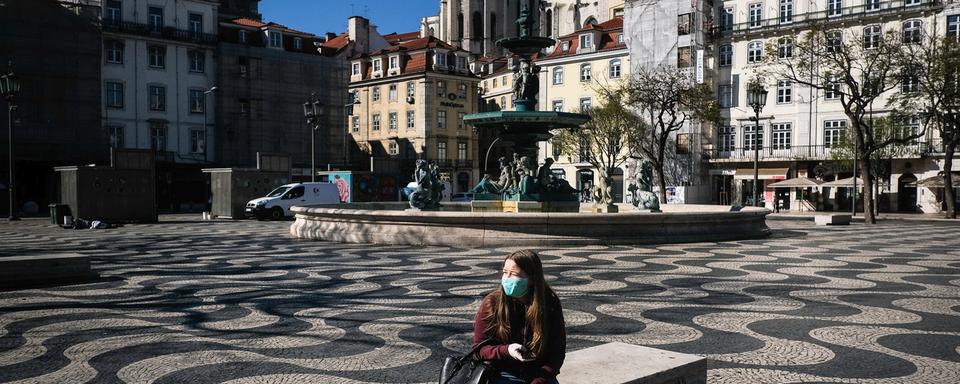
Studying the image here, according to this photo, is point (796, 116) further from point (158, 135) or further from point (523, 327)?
point (523, 327)

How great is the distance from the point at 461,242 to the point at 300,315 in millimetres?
8185

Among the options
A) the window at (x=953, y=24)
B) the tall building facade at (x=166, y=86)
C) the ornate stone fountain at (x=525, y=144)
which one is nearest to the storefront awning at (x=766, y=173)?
the window at (x=953, y=24)

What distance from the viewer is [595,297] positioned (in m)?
9.39

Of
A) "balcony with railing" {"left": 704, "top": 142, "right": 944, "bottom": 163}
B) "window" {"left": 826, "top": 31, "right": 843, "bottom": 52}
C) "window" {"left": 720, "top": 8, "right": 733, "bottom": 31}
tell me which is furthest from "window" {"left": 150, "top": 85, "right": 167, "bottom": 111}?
"window" {"left": 826, "top": 31, "right": 843, "bottom": 52}

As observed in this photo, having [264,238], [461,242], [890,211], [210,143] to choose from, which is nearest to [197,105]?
[210,143]

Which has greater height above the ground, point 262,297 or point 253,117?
point 253,117

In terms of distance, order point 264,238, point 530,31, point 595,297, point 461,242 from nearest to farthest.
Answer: point 595,297 → point 461,242 → point 264,238 → point 530,31

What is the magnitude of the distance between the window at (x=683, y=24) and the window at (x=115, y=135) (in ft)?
117

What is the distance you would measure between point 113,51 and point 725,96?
37857mm

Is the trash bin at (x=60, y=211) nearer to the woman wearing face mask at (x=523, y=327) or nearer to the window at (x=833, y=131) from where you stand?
the woman wearing face mask at (x=523, y=327)

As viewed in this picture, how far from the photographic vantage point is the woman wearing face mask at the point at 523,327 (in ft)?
12.4

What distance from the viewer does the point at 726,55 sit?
5172 cm

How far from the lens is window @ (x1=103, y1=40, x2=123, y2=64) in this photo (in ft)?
151

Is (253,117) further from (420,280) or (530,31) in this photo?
(420,280)
